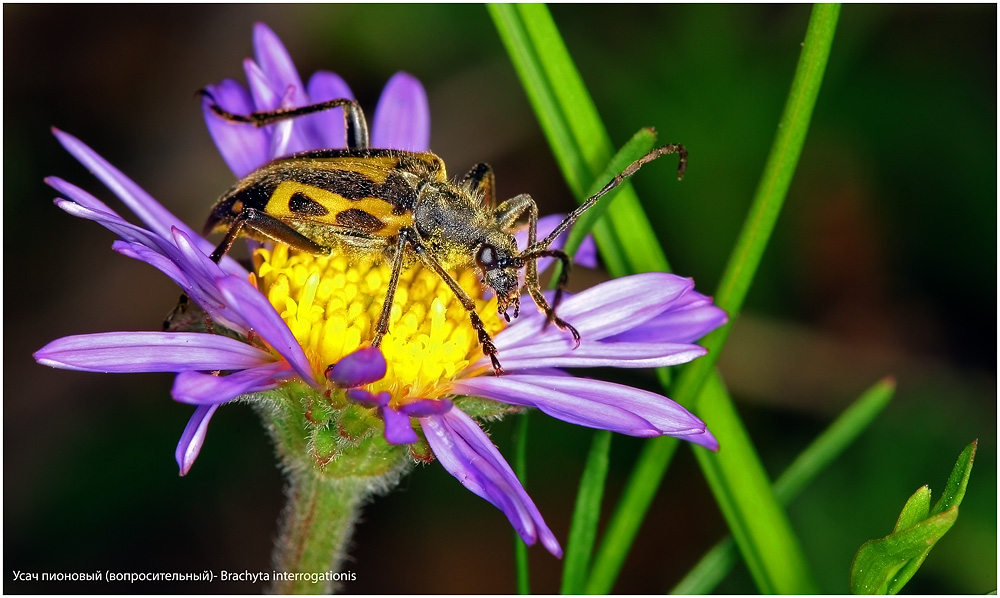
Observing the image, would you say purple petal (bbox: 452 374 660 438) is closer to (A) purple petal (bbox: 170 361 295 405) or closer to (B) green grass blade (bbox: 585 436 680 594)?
Answer: (B) green grass blade (bbox: 585 436 680 594)

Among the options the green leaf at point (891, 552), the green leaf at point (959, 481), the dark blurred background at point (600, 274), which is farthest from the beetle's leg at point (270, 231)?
the dark blurred background at point (600, 274)

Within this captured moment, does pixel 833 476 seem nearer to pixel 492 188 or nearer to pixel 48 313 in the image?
pixel 492 188

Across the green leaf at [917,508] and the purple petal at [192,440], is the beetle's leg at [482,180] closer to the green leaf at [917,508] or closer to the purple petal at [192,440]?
the purple petal at [192,440]

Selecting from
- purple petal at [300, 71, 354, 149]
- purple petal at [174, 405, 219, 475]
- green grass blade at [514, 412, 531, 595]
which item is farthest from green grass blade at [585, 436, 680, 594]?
purple petal at [300, 71, 354, 149]

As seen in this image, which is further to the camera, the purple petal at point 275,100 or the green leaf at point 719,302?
the purple petal at point 275,100

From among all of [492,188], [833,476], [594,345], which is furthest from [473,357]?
[833,476]

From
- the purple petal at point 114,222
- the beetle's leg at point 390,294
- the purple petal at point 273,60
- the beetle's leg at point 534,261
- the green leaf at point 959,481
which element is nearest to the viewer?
the green leaf at point 959,481
